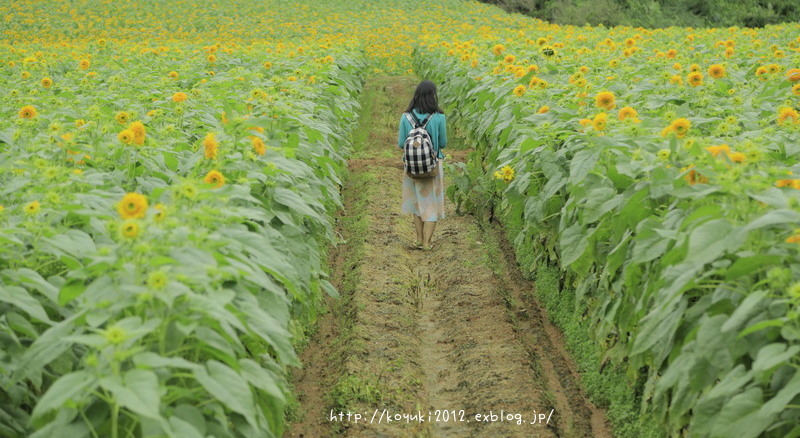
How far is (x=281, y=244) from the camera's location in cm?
423

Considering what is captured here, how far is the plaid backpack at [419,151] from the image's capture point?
782cm

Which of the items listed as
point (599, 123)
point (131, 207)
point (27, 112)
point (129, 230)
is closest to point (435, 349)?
point (599, 123)

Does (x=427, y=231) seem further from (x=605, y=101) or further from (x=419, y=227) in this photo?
(x=605, y=101)

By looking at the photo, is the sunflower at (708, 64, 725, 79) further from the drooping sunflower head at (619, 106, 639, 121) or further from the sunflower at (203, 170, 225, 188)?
the sunflower at (203, 170, 225, 188)

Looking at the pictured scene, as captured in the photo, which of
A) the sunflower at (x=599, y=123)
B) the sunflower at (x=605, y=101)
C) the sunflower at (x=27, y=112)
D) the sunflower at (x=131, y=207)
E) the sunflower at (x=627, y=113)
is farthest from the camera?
the sunflower at (x=605, y=101)

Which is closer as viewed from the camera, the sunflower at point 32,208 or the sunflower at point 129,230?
the sunflower at point 129,230

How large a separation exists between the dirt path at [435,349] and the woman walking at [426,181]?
0.23m

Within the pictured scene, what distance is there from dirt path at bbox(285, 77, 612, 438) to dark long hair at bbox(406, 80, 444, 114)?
1.29 m

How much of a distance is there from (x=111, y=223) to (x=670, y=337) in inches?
85.6

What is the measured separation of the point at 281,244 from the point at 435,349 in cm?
211

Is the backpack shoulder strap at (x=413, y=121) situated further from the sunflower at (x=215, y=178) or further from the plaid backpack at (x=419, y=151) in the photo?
the sunflower at (x=215, y=178)

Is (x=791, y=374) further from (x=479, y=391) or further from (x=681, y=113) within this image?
(x=681, y=113)

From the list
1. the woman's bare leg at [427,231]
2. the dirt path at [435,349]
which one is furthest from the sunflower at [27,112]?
the woman's bare leg at [427,231]

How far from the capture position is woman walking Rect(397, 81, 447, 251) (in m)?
7.92
